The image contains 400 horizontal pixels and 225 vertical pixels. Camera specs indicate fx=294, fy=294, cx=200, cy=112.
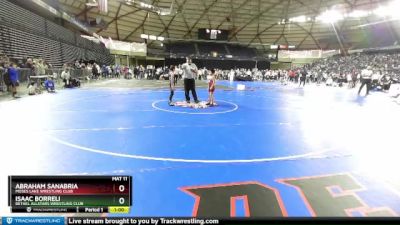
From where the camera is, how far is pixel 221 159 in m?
4.46

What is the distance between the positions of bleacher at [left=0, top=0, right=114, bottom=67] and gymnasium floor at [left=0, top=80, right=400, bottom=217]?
11.0m

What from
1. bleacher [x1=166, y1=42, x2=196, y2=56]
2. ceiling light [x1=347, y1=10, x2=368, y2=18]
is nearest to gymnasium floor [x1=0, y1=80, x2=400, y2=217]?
ceiling light [x1=347, y1=10, x2=368, y2=18]

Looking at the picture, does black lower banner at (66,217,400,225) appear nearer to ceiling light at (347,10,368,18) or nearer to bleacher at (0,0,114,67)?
bleacher at (0,0,114,67)

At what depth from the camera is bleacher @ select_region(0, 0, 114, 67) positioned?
55.2ft

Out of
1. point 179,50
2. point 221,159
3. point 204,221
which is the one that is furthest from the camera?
point 179,50

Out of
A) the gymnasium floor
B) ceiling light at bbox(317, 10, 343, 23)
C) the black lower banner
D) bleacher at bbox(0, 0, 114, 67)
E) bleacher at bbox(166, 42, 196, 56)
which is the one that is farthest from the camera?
bleacher at bbox(166, 42, 196, 56)

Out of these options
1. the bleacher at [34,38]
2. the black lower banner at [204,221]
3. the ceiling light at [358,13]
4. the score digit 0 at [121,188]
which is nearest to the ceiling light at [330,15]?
the ceiling light at [358,13]

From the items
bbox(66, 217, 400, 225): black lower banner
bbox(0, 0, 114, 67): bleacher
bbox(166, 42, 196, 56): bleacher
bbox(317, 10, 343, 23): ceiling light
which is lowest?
bbox(66, 217, 400, 225): black lower banner

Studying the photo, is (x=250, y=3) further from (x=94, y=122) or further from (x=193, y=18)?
(x=94, y=122)

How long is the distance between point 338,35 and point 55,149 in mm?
48439

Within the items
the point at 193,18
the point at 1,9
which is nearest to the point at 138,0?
the point at 193,18

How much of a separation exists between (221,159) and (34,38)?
20.0m
